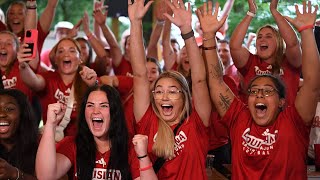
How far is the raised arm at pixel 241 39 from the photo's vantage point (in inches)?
194

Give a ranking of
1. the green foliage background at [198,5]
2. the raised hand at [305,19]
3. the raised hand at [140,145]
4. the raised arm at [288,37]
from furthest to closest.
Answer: the green foliage background at [198,5]
the raised arm at [288,37]
the raised hand at [305,19]
the raised hand at [140,145]

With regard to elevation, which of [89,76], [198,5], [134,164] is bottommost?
[134,164]

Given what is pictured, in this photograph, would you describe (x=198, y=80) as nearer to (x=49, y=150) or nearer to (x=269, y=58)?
(x=49, y=150)

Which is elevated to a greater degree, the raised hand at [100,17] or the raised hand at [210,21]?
the raised hand at [100,17]

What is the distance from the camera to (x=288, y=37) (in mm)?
4781

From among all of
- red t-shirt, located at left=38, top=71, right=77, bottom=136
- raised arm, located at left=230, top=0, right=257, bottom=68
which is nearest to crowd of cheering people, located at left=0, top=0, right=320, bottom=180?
raised arm, located at left=230, top=0, right=257, bottom=68

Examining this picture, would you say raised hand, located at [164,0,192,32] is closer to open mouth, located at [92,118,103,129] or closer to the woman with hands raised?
the woman with hands raised

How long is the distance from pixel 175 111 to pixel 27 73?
58.0 inches

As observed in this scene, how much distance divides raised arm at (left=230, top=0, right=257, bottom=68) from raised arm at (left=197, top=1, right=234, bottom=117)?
82 centimetres

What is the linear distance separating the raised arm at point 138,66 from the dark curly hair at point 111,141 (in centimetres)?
17

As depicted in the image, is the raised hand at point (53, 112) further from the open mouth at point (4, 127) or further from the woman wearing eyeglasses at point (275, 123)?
the woman wearing eyeglasses at point (275, 123)

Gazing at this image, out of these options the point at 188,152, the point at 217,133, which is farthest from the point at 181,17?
the point at 217,133

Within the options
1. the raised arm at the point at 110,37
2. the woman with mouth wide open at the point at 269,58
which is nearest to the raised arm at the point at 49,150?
the woman with mouth wide open at the point at 269,58

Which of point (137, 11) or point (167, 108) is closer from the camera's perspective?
point (167, 108)
